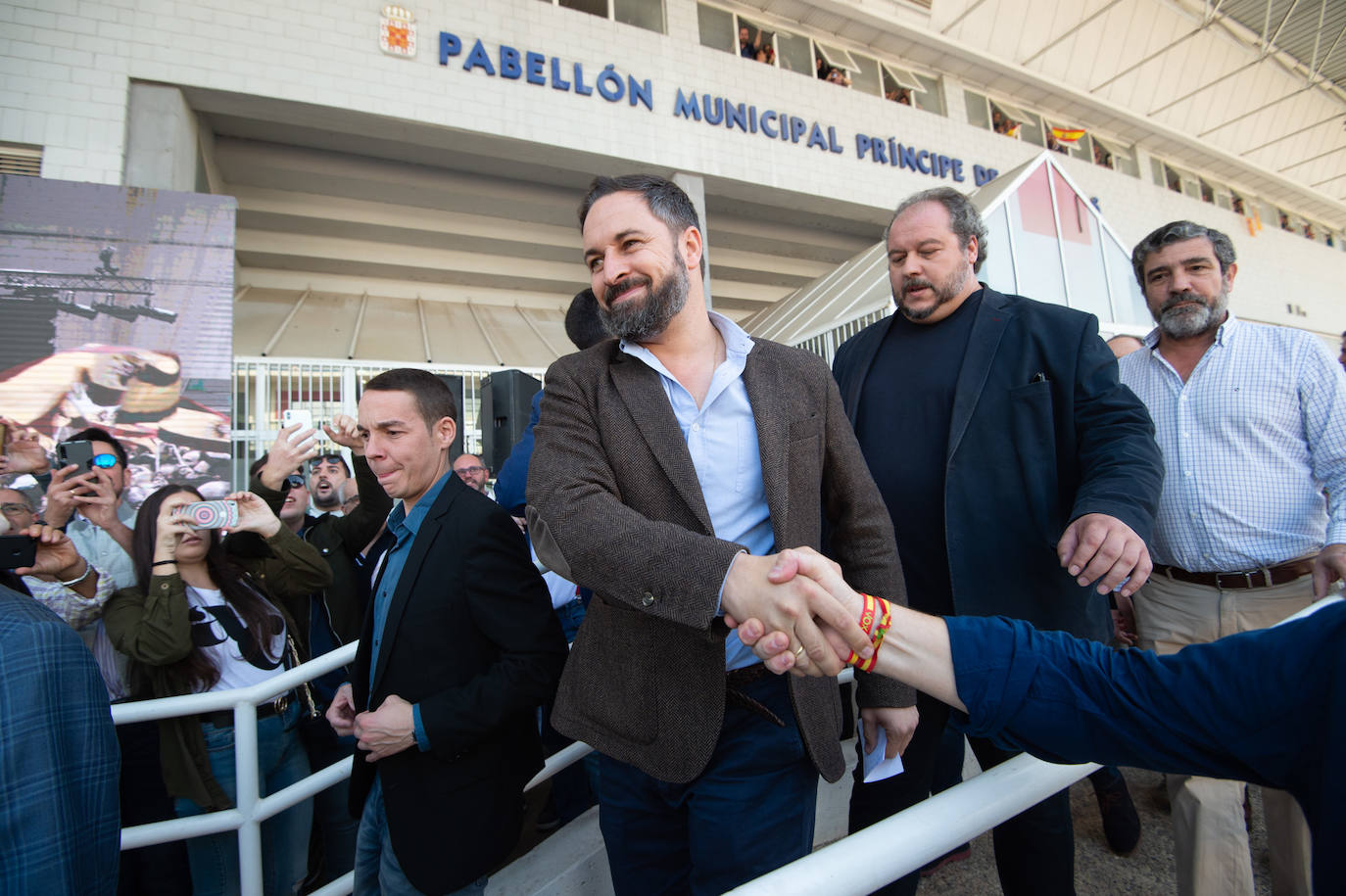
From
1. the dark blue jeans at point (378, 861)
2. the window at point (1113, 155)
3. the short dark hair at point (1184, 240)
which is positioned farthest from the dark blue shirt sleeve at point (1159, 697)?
the window at point (1113, 155)

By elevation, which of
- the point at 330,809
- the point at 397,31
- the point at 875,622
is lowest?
the point at 330,809

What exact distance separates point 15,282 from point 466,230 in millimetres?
6165

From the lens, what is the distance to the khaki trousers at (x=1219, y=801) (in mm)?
1738

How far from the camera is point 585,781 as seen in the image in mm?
3301

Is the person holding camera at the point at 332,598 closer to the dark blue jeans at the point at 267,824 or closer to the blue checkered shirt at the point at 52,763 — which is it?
the dark blue jeans at the point at 267,824

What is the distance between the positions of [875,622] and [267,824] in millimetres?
2730

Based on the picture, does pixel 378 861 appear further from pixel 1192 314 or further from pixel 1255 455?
pixel 1192 314

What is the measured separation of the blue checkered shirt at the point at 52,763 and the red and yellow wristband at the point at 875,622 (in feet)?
3.87

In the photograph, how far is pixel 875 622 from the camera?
103cm

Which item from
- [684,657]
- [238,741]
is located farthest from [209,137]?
[684,657]

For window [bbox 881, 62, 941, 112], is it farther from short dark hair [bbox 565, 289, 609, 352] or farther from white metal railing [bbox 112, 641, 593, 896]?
white metal railing [bbox 112, 641, 593, 896]

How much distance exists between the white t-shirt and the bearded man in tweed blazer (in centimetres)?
181

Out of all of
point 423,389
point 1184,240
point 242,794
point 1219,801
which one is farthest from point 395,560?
point 1184,240

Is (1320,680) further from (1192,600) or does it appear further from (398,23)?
(398,23)
